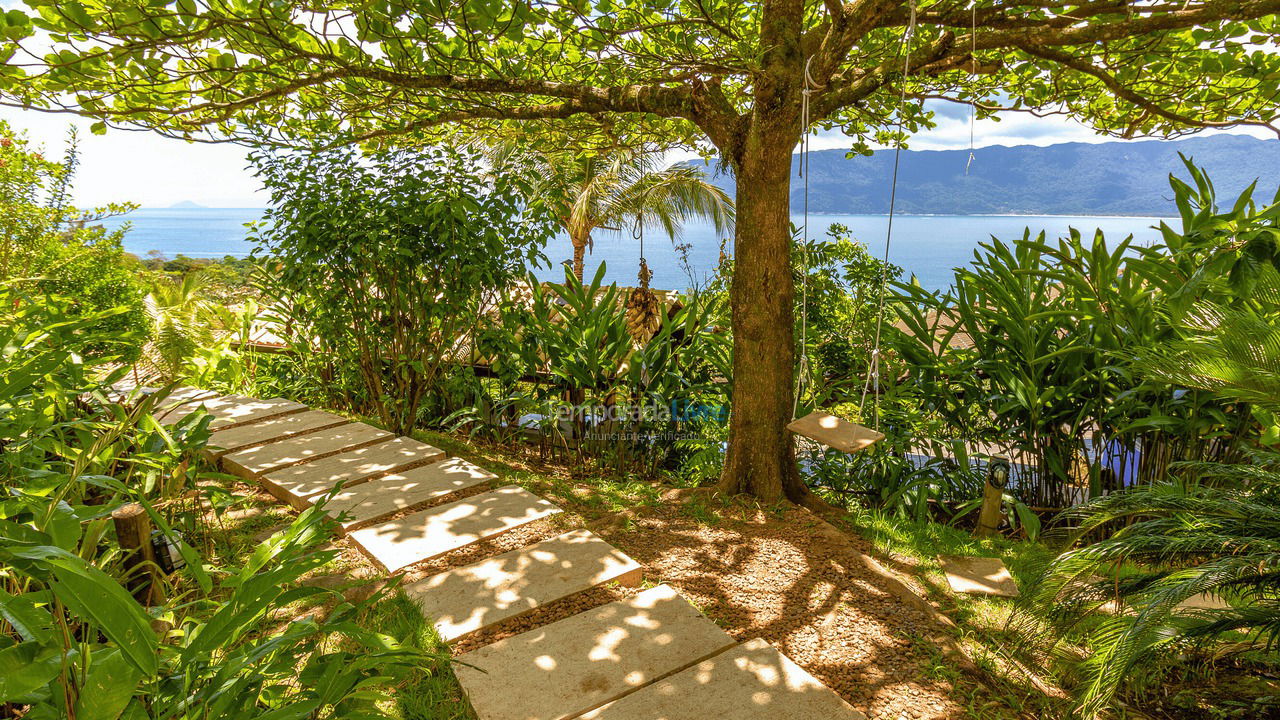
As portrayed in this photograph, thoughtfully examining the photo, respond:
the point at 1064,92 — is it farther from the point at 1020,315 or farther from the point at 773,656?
the point at 773,656

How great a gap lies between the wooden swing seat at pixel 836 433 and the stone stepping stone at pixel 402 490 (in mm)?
1686

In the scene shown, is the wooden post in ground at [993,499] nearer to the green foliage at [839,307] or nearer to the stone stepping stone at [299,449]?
the green foliage at [839,307]

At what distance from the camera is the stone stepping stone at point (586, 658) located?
5.90 feet

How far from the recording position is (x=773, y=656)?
1.99 m

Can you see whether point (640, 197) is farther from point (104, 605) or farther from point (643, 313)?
point (104, 605)

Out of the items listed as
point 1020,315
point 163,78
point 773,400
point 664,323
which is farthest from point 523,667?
point 163,78

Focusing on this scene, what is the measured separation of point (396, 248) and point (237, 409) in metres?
1.81

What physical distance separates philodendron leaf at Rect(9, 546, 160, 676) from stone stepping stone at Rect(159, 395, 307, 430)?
354cm

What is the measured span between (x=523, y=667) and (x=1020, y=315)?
10.3 feet

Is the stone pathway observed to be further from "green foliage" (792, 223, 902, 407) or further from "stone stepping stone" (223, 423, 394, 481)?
"green foliage" (792, 223, 902, 407)

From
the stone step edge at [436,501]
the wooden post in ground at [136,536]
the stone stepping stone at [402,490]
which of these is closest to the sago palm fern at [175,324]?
the stone stepping stone at [402,490]

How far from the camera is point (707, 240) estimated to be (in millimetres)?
24938

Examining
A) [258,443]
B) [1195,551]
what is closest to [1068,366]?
[1195,551]

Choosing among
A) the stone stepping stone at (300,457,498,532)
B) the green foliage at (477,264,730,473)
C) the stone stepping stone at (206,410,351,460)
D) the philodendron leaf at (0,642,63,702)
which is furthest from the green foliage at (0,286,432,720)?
the green foliage at (477,264,730,473)
